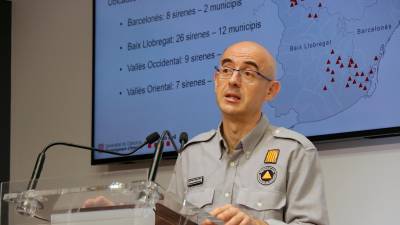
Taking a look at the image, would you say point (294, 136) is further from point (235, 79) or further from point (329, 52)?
point (329, 52)

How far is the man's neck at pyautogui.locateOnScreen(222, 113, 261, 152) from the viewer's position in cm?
232

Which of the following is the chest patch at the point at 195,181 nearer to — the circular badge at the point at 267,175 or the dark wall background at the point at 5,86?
the circular badge at the point at 267,175

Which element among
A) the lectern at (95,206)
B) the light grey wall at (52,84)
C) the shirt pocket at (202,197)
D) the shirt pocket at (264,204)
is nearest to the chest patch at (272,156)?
the shirt pocket at (264,204)

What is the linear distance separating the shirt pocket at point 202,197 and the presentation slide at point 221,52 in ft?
3.22

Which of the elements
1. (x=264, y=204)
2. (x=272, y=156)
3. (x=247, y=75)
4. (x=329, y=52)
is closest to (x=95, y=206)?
(x=264, y=204)

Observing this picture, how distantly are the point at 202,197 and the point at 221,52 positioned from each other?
1381 mm

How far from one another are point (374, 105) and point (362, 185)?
0.36 m

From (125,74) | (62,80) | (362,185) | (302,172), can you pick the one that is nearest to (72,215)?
(302,172)

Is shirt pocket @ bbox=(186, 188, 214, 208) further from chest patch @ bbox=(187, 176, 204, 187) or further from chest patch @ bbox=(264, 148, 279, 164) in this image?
chest patch @ bbox=(264, 148, 279, 164)

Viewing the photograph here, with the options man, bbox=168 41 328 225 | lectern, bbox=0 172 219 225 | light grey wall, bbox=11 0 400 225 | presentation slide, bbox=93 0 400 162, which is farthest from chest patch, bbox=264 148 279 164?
light grey wall, bbox=11 0 400 225

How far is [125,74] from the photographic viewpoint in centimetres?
380

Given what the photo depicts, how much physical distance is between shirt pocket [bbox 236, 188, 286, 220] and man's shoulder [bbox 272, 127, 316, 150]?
0.19 m

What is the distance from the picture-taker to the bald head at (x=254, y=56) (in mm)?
2320

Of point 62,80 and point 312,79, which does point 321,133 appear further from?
point 62,80
